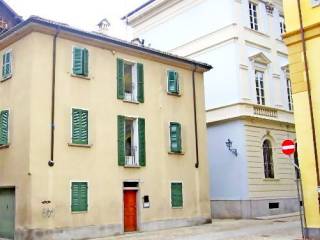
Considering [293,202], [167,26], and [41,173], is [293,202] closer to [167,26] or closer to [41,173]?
[167,26]

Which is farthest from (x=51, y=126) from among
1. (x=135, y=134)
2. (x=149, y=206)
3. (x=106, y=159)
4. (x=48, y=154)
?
(x=149, y=206)

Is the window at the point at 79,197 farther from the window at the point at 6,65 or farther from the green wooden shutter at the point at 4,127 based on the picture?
the window at the point at 6,65

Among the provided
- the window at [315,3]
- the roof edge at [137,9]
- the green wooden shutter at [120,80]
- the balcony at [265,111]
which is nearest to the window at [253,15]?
the balcony at [265,111]

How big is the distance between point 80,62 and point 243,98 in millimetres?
10555

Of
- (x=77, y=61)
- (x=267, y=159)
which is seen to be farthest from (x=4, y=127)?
(x=267, y=159)

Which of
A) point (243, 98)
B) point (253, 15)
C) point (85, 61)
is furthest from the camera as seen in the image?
point (253, 15)

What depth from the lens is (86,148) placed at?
59.2 ft

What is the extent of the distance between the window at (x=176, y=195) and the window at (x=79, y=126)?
199 inches

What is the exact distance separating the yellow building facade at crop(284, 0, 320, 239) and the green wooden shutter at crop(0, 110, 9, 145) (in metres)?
11.1

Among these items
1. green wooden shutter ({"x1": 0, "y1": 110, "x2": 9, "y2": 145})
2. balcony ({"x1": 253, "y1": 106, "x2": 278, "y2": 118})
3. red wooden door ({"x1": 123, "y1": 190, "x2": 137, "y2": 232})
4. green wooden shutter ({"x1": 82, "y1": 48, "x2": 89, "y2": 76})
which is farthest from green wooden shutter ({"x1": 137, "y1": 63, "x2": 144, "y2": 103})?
balcony ({"x1": 253, "y1": 106, "x2": 278, "y2": 118})

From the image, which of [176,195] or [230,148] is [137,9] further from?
[176,195]

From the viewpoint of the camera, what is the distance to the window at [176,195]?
20.7m

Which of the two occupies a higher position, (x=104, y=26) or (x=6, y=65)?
(x=104, y=26)

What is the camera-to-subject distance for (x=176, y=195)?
819 inches
